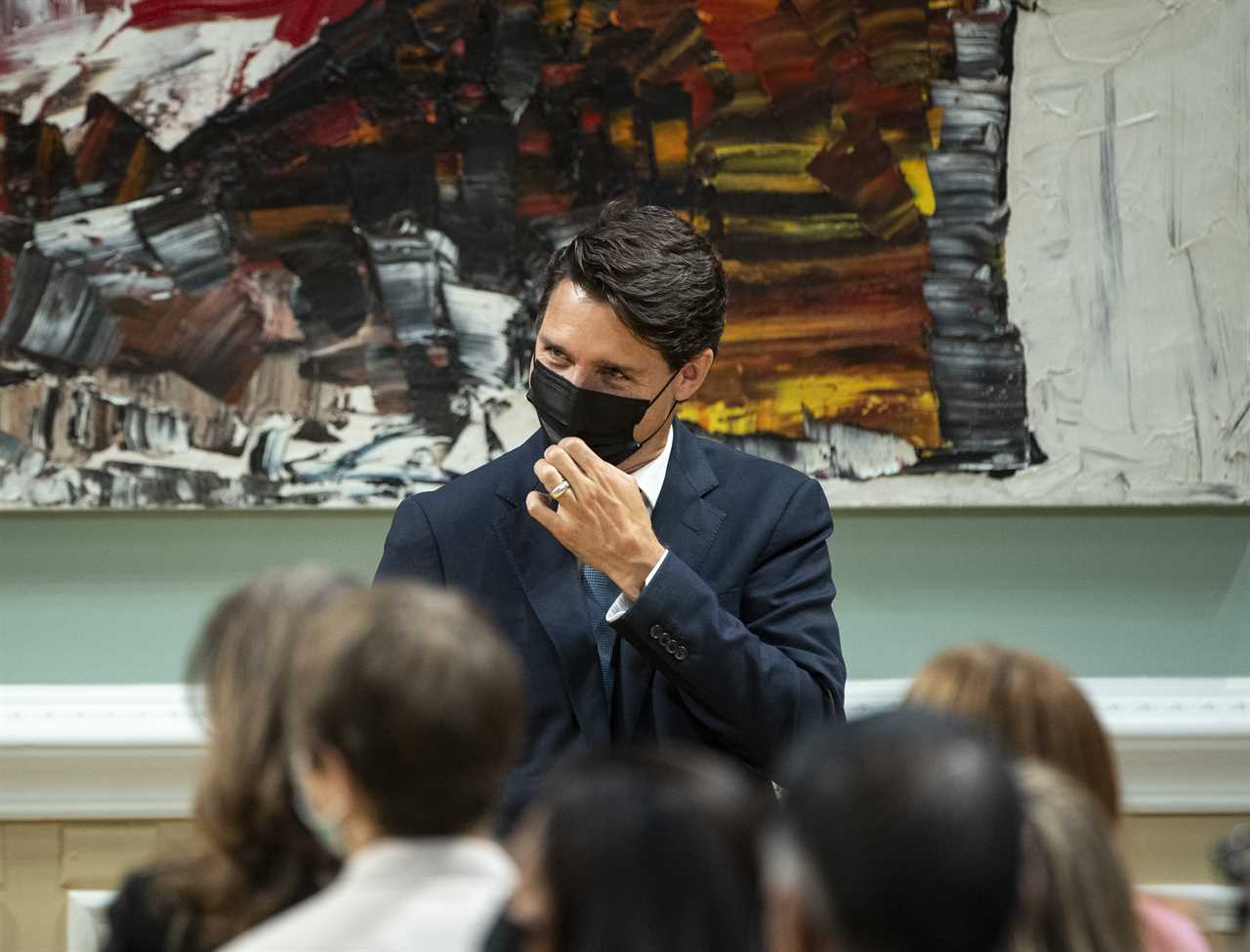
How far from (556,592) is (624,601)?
0.12 m

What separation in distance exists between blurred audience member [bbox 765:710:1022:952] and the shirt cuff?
3.40 feet

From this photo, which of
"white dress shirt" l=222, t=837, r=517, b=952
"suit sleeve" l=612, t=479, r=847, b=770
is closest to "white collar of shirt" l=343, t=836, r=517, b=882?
"white dress shirt" l=222, t=837, r=517, b=952

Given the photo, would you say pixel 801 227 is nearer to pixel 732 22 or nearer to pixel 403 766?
pixel 732 22

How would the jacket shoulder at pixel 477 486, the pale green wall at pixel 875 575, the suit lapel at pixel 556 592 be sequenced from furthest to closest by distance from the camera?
the pale green wall at pixel 875 575 < the jacket shoulder at pixel 477 486 < the suit lapel at pixel 556 592

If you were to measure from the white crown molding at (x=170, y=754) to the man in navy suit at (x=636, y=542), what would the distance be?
911 mm

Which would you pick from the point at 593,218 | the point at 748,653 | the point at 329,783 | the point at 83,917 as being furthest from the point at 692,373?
the point at 83,917

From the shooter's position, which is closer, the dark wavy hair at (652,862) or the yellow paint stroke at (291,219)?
the dark wavy hair at (652,862)

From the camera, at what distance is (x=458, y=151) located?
10.4ft

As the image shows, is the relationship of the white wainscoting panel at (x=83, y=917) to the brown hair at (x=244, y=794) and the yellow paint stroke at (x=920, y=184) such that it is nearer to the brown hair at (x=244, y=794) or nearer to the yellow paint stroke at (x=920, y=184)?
the brown hair at (x=244, y=794)

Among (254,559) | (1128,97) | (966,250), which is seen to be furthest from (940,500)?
(254,559)

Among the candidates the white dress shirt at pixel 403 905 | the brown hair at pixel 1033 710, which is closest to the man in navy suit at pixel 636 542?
the brown hair at pixel 1033 710

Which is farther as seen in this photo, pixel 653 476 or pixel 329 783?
pixel 653 476

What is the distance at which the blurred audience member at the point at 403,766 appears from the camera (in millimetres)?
1205

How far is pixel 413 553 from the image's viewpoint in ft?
7.53
